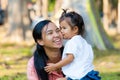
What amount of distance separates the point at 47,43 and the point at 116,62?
8865 millimetres

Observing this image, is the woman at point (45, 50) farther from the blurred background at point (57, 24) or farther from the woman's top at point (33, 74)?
the blurred background at point (57, 24)

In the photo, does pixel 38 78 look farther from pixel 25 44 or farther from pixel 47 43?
pixel 25 44

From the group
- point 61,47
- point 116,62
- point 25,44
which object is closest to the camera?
point 61,47

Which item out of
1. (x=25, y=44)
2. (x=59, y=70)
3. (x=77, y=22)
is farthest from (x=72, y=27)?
(x=25, y=44)

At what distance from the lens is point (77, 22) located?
5438 millimetres

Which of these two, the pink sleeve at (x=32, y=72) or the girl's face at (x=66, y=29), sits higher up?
the girl's face at (x=66, y=29)

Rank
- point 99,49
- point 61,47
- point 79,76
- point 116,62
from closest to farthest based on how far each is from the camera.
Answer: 1. point 79,76
2. point 61,47
3. point 116,62
4. point 99,49

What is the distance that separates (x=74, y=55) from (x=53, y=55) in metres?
0.38

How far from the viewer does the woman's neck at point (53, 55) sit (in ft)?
18.4

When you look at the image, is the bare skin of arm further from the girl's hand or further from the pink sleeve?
the pink sleeve

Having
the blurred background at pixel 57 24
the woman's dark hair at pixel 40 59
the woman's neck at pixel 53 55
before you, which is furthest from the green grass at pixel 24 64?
the woman's dark hair at pixel 40 59

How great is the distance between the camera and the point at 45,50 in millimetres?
5633

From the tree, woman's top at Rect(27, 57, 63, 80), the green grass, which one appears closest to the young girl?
woman's top at Rect(27, 57, 63, 80)

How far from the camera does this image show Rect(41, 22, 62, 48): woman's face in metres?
5.41
